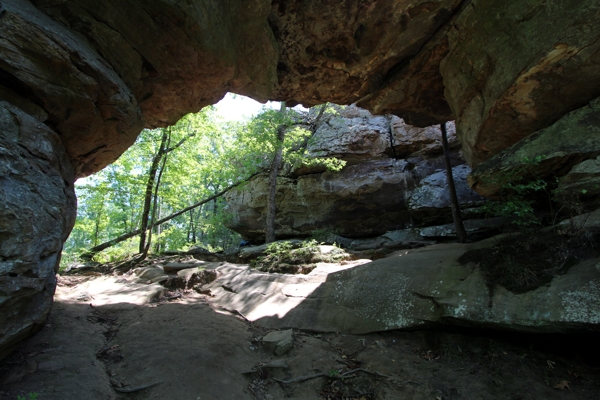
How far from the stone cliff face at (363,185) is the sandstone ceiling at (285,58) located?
290 inches

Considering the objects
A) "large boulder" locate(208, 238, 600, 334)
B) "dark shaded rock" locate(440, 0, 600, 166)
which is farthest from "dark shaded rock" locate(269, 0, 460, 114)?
"large boulder" locate(208, 238, 600, 334)

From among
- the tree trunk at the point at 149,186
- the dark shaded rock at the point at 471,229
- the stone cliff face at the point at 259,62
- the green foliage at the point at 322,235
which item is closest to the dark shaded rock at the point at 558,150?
the stone cliff face at the point at 259,62

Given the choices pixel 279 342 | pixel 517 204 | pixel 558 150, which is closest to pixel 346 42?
pixel 558 150

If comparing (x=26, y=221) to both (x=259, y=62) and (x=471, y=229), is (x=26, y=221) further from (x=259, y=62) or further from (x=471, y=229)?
(x=471, y=229)

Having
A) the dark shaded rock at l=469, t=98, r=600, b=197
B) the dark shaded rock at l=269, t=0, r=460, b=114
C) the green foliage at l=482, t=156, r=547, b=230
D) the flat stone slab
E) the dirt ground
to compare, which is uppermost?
the dark shaded rock at l=269, t=0, r=460, b=114

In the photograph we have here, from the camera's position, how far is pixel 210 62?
20.7ft

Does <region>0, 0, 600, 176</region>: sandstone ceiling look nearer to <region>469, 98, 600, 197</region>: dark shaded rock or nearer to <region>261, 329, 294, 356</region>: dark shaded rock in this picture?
<region>469, 98, 600, 197</region>: dark shaded rock

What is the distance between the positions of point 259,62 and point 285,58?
958mm

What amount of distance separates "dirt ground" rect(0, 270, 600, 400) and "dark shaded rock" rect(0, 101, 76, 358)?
23.9 inches

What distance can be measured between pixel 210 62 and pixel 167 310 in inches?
215

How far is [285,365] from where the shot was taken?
4648mm

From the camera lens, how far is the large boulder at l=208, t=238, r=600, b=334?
12.7 feet

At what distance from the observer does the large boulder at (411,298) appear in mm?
3873

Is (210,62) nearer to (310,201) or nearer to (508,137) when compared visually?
(508,137)
